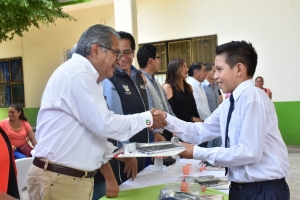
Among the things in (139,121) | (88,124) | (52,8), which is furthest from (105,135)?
(52,8)

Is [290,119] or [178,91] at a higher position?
[178,91]

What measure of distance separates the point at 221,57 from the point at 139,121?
0.53m

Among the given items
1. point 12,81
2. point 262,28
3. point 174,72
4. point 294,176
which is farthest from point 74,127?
point 12,81

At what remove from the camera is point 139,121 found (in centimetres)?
158

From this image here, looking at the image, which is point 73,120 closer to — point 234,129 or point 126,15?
point 234,129

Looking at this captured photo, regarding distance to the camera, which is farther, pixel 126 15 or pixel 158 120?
pixel 126 15

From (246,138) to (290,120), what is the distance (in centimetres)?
580

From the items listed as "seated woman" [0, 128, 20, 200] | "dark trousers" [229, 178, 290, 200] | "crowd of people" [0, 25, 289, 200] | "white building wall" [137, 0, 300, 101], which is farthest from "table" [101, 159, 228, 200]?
"white building wall" [137, 0, 300, 101]

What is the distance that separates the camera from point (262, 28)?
654 cm

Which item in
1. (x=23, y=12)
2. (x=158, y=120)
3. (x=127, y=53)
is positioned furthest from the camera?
(x=23, y=12)

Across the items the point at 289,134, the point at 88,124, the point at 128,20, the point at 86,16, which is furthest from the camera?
the point at 86,16

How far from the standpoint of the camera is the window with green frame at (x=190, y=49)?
23.1 feet

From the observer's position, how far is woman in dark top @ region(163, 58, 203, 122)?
4.08 m

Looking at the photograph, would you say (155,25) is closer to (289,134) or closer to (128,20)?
(128,20)
